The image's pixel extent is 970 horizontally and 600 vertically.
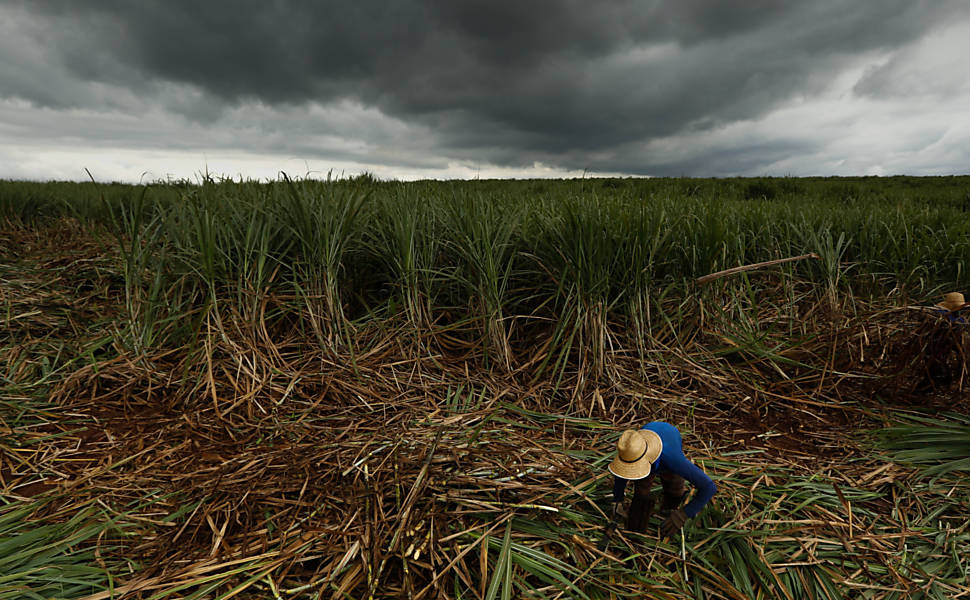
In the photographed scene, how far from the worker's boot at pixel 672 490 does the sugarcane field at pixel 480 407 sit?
1 centimetres

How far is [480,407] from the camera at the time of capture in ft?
6.70

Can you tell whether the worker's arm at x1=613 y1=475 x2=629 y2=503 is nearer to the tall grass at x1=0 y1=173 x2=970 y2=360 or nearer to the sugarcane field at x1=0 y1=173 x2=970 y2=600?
the sugarcane field at x1=0 y1=173 x2=970 y2=600

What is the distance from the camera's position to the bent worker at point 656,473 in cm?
114

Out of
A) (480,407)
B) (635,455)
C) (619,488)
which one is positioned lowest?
(480,407)

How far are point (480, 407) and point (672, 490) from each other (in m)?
0.94

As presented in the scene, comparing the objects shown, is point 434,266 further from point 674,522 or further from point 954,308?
point 954,308

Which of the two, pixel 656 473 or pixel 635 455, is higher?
pixel 635 455

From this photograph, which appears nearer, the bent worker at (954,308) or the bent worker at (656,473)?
the bent worker at (656,473)

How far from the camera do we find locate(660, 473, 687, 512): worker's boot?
1274 millimetres

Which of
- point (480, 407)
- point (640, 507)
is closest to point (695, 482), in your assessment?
point (640, 507)

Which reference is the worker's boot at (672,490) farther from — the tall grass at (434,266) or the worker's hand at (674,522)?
the tall grass at (434,266)

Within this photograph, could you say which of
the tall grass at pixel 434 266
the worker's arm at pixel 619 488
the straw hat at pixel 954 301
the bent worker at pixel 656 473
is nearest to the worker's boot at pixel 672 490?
the bent worker at pixel 656 473

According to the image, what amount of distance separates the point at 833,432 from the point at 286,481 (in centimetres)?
228

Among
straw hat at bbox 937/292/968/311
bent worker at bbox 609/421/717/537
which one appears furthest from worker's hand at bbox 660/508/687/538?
straw hat at bbox 937/292/968/311
